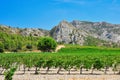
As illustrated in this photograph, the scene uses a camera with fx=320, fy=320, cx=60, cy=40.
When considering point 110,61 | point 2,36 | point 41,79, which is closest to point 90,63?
point 110,61

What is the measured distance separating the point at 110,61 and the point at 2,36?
106 meters

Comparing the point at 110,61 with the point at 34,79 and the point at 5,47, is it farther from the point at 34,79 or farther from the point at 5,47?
the point at 5,47

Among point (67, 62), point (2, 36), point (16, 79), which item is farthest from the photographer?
point (2, 36)

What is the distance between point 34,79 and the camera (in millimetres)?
38000

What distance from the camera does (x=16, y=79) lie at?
37.5 metres

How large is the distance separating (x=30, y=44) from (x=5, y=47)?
11260 millimetres

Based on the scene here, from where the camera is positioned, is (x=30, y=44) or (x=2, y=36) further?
(x=2, y=36)

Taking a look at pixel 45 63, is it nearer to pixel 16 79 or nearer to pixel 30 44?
pixel 16 79

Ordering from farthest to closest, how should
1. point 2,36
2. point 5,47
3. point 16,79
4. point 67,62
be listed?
1. point 2,36
2. point 5,47
3. point 67,62
4. point 16,79

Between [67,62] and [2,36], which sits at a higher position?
[2,36]

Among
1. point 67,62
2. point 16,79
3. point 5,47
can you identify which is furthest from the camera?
point 5,47

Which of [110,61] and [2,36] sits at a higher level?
[2,36]

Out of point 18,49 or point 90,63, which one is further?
point 18,49

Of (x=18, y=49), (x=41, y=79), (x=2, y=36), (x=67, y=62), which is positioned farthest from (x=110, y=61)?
(x=2, y=36)
